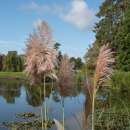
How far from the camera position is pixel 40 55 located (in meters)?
3.14

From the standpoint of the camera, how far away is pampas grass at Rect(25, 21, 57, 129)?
9.94ft

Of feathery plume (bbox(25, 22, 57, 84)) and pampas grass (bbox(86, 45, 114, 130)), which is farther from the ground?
feathery plume (bbox(25, 22, 57, 84))

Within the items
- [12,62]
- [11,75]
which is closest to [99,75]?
[11,75]

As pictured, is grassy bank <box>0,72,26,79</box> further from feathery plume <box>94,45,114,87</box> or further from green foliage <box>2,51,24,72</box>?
feathery plume <box>94,45,114,87</box>

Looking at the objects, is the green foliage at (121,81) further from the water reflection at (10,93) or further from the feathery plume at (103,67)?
the feathery plume at (103,67)

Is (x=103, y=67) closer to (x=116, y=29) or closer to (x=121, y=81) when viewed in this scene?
(x=121, y=81)

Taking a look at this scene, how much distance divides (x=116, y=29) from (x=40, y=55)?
119 feet

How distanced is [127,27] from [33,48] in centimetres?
3104

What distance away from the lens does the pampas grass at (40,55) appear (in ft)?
9.94

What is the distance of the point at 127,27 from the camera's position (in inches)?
1320

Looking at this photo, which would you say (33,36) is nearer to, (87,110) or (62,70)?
(62,70)

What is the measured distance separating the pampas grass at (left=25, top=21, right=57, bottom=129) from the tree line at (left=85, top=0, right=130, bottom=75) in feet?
102

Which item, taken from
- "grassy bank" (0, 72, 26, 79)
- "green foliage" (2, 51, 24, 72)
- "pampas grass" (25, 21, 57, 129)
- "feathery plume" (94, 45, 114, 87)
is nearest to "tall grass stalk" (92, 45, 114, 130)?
"feathery plume" (94, 45, 114, 87)

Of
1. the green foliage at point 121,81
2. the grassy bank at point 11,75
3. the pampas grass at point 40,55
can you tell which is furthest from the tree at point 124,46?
the pampas grass at point 40,55
